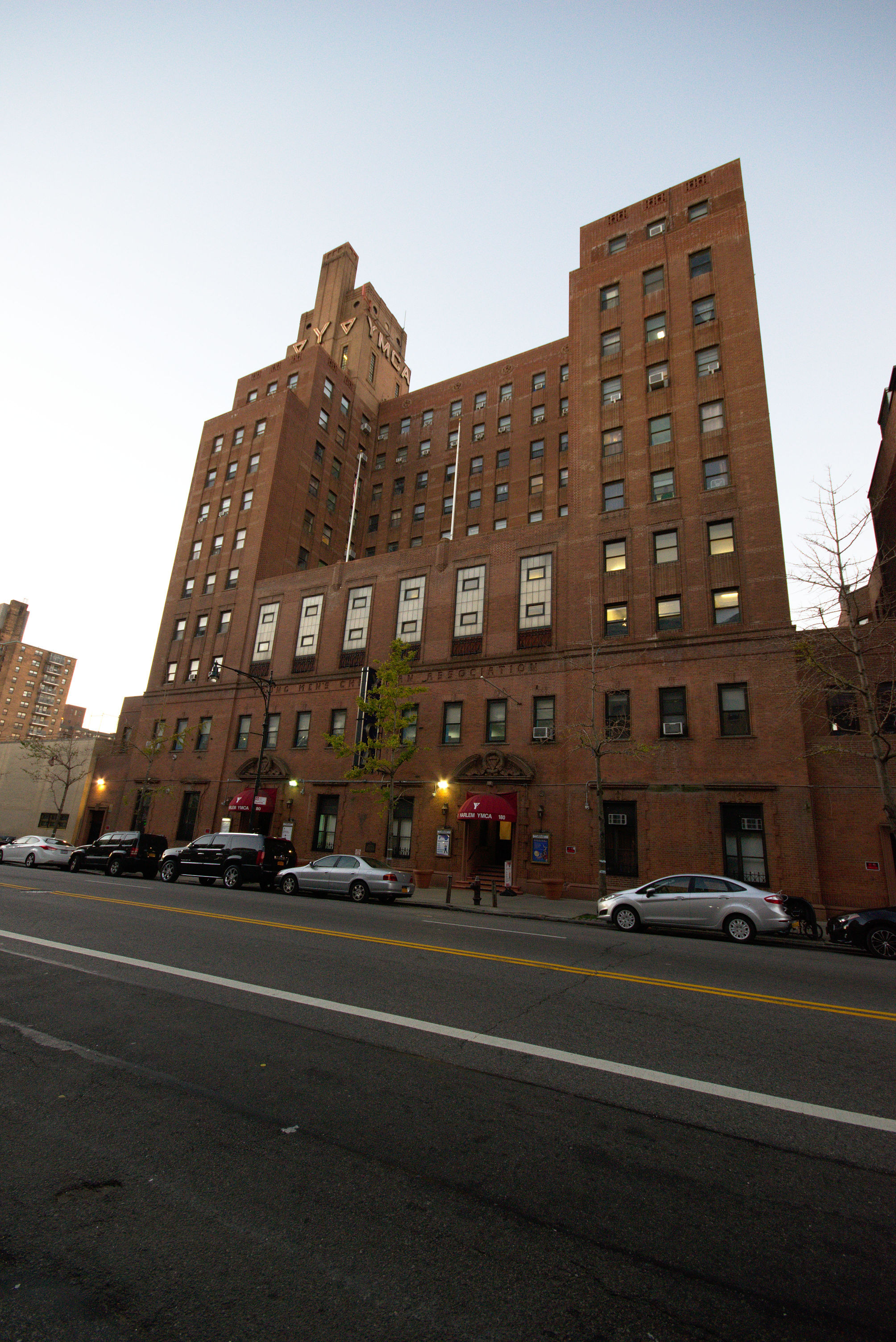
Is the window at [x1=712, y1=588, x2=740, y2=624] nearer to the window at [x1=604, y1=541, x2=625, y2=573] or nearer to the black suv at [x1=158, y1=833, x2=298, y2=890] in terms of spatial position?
the window at [x1=604, y1=541, x2=625, y2=573]

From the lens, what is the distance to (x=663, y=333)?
1209 inches

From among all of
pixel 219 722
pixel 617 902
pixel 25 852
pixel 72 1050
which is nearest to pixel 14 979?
pixel 72 1050

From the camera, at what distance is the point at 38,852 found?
93.5ft

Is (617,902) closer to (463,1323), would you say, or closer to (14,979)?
(14,979)

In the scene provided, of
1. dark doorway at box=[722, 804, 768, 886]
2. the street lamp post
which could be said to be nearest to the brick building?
the street lamp post

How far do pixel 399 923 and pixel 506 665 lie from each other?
16.8 meters

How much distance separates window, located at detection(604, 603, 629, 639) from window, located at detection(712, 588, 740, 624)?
3520 mm

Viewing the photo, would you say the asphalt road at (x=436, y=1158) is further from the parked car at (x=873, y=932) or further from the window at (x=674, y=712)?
the window at (x=674, y=712)

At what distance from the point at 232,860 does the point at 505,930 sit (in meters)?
12.8

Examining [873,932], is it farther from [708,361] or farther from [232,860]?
[708,361]

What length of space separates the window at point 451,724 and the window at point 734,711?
37.4 ft

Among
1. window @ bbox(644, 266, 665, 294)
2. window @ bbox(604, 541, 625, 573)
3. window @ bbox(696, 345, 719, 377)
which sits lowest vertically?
window @ bbox(604, 541, 625, 573)

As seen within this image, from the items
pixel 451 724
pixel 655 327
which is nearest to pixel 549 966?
pixel 451 724

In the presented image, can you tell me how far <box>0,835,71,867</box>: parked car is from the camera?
28219 millimetres
